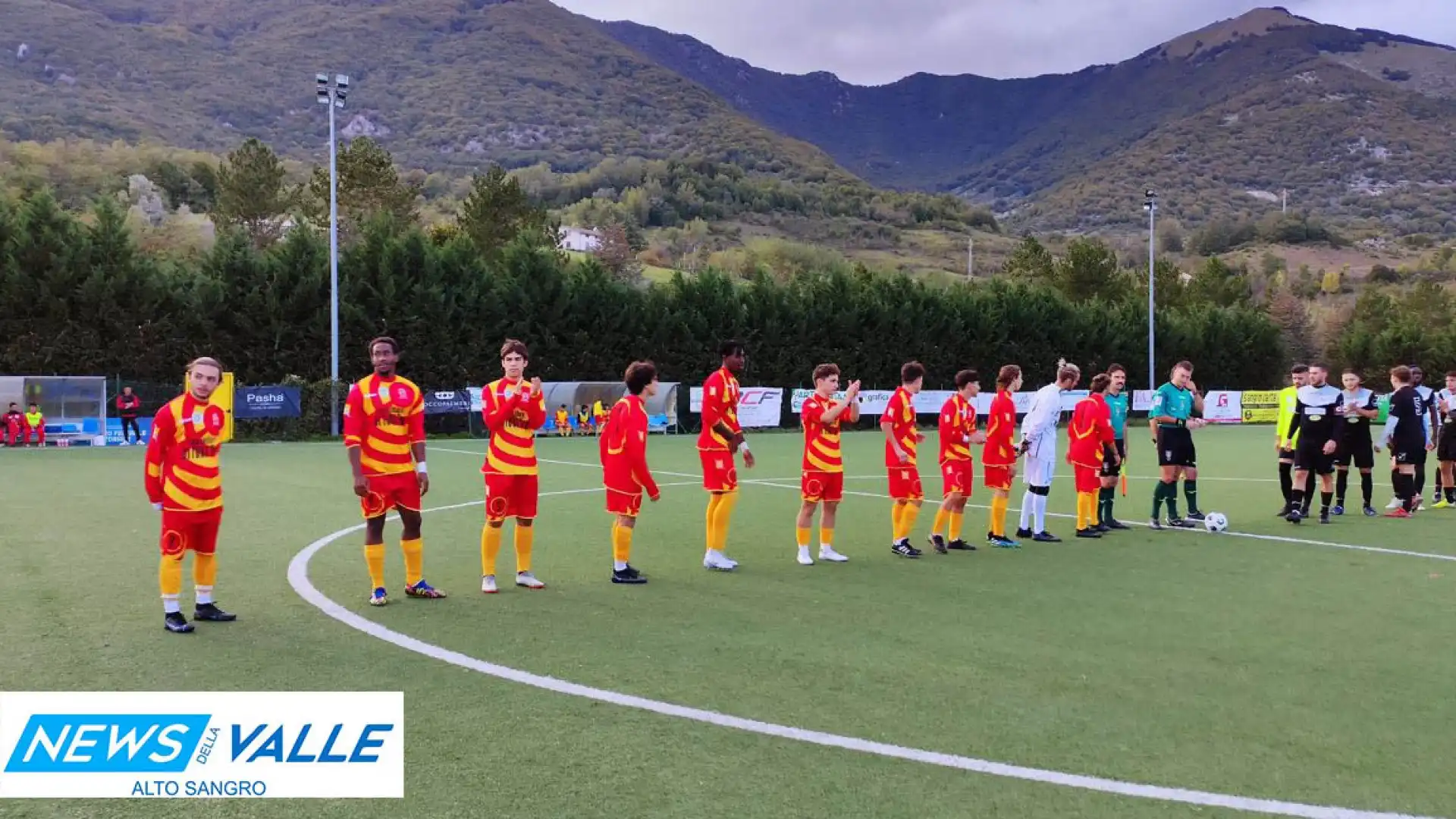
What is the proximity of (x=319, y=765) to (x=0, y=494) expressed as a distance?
1267 cm

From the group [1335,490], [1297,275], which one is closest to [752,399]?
[1335,490]

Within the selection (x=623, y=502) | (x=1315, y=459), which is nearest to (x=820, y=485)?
(x=623, y=502)

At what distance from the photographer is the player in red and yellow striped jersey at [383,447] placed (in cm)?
713

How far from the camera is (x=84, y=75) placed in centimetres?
12194

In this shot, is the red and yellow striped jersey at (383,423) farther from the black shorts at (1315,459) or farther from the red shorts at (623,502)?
the black shorts at (1315,459)

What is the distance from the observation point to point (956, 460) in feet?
33.3

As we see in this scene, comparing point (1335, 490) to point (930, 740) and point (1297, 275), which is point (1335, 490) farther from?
point (1297, 275)

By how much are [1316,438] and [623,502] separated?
31.6ft

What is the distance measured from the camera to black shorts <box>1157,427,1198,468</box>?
12.0 meters

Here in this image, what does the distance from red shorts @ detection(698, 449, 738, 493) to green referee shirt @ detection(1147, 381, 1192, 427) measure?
5.90 meters

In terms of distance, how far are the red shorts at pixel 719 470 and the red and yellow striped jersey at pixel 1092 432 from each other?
4.69 meters

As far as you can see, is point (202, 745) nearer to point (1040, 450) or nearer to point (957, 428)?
point (957, 428)

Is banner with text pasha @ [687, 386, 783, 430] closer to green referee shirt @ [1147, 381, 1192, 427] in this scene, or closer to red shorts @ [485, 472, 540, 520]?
green referee shirt @ [1147, 381, 1192, 427]

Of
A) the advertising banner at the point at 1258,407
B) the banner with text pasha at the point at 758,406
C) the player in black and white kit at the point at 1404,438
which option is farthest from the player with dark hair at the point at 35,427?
the advertising banner at the point at 1258,407
